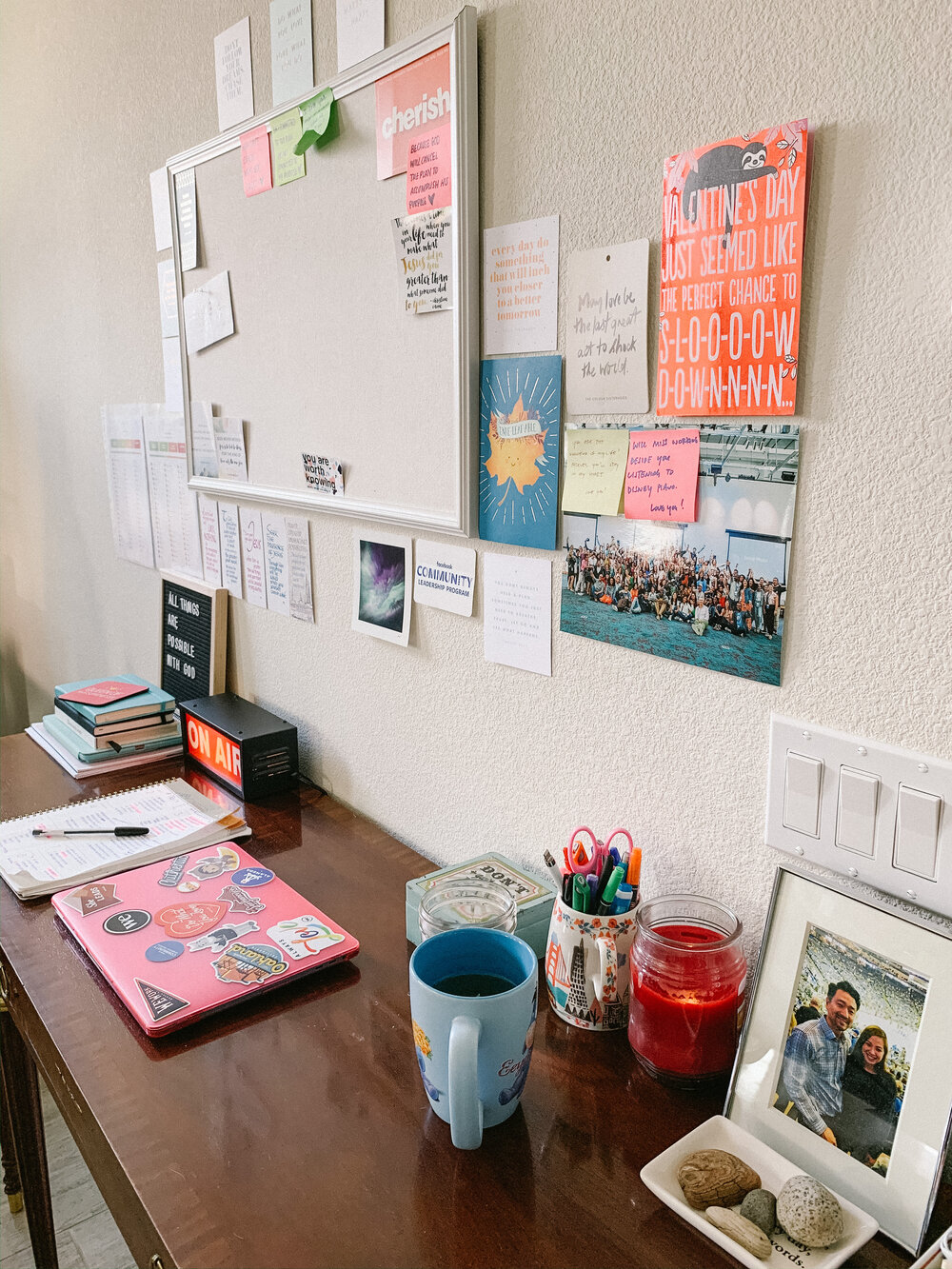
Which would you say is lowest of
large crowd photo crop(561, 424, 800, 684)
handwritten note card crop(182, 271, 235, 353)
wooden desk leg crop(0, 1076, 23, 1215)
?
wooden desk leg crop(0, 1076, 23, 1215)

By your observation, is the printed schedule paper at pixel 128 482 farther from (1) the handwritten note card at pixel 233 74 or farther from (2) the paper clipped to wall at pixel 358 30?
(2) the paper clipped to wall at pixel 358 30

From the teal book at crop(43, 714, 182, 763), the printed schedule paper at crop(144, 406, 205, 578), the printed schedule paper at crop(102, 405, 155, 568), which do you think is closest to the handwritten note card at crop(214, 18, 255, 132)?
the printed schedule paper at crop(144, 406, 205, 578)

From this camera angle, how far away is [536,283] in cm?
92

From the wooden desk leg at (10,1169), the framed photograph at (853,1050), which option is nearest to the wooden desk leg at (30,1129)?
the wooden desk leg at (10,1169)

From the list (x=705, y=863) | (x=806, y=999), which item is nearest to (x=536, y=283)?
(x=705, y=863)

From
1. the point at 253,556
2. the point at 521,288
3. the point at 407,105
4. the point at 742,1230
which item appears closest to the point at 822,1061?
the point at 742,1230

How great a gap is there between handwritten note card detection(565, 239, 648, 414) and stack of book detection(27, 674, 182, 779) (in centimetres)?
100

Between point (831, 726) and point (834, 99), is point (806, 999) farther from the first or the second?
point (834, 99)

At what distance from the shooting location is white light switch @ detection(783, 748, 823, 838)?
2.48 feet

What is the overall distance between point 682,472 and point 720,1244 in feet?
1.93

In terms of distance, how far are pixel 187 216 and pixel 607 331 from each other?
980 mm

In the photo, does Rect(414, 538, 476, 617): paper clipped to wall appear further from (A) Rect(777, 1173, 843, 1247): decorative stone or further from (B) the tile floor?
(B) the tile floor

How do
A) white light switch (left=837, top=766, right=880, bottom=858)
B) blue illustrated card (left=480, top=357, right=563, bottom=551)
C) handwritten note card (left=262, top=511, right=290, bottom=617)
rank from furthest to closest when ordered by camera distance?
handwritten note card (left=262, top=511, right=290, bottom=617)
blue illustrated card (left=480, top=357, right=563, bottom=551)
white light switch (left=837, top=766, right=880, bottom=858)

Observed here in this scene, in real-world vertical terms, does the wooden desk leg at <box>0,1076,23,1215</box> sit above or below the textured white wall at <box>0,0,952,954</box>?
below
